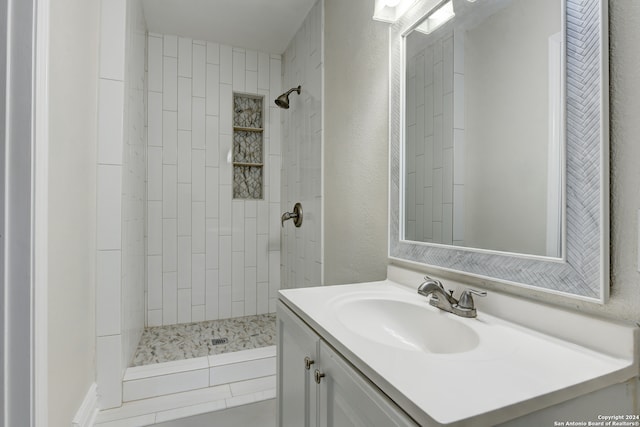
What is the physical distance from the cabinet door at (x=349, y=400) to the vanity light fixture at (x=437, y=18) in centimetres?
106

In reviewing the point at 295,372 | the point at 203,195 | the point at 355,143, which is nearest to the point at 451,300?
the point at 295,372

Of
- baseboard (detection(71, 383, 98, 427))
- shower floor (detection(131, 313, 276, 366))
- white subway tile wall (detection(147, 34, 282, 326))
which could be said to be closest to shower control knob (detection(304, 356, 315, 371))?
baseboard (detection(71, 383, 98, 427))

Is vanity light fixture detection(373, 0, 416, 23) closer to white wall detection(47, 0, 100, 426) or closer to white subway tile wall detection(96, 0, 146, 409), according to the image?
white wall detection(47, 0, 100, 426)

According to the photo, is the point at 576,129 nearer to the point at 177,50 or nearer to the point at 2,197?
the point at 2,197

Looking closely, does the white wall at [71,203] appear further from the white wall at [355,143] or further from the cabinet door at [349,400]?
the white wall at [355,143]

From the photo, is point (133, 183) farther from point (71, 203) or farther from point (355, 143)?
point (355, 143)

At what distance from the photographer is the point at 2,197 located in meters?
0.79

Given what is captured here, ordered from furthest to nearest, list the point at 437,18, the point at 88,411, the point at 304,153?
1. the point at 304,153
2. the point at 88,411
3. the point at 437,18

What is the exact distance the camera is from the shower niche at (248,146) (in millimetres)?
2773

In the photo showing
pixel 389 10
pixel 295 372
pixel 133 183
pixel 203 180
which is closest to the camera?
pixel 295 372

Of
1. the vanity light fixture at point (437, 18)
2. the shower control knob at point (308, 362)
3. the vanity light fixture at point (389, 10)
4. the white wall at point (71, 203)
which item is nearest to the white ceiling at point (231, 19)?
the white wall at point (71, 203)

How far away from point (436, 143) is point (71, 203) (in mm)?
1311

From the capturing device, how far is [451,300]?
33.9 inches

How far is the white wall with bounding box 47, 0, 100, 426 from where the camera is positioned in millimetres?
994
